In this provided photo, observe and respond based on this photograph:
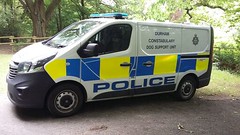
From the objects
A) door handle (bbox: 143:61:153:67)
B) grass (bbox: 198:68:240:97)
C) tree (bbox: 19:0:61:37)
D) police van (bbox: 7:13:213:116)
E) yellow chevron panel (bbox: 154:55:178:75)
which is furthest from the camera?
tree (bbox: 19:0:61:37)

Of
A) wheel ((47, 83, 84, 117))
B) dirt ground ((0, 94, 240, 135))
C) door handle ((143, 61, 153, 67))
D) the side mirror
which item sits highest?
the side mirror

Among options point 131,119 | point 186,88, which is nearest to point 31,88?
point 131,119

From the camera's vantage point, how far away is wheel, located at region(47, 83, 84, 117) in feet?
17.1

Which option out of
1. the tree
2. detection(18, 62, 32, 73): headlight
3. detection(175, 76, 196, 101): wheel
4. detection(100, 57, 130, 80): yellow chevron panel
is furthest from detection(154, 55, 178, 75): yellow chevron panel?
the tree

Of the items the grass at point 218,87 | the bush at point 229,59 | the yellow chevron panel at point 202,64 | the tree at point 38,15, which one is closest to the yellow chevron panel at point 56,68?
the grass at point 218,87

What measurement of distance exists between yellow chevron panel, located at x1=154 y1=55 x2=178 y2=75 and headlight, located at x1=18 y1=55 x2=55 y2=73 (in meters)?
2.47

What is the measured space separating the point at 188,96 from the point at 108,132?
3160 millimetres

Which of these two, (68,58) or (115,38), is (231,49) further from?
(68,58)

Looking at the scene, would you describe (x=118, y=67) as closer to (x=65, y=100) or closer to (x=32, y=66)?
(x=65, y=100)

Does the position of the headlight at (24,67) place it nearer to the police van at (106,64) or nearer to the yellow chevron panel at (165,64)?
the police van at (106,64)

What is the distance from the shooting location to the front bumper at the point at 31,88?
195 inches

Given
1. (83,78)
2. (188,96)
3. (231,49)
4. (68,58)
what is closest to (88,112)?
(83,78)

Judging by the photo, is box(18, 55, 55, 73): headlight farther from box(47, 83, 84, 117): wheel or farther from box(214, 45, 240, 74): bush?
box(214, 45, 240, 74): bush

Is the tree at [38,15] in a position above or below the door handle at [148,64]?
above
